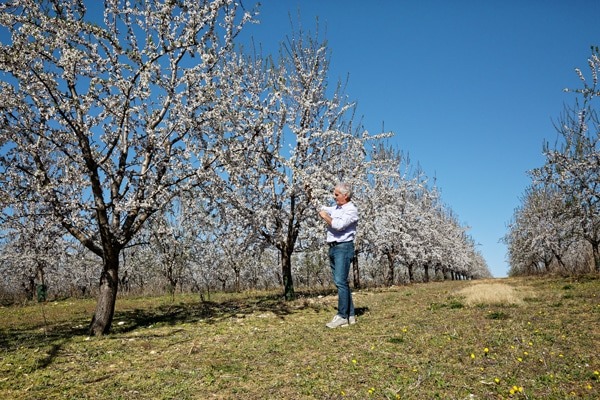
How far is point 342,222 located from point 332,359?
2.93 meters

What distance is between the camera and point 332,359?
5.23 metres

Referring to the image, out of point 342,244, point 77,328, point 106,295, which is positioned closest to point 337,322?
point 342,244

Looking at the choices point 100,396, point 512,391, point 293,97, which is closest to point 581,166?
point 293,97

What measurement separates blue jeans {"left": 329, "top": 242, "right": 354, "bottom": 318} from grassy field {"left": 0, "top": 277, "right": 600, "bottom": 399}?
408 millimetres

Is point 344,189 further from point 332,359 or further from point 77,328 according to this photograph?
point 77,328

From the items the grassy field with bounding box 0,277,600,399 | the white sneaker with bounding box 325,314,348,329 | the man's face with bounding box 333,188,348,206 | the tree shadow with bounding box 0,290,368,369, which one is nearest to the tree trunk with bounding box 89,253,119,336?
the tree shadow with bounding box 0,290,368,369

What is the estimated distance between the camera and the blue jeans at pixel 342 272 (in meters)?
7.56

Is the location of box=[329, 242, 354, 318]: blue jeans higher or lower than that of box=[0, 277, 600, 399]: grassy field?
higher

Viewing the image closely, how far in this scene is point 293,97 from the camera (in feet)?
50.8

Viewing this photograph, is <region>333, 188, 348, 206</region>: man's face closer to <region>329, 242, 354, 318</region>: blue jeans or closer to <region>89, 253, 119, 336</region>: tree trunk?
<region>329, 242, 354, 318</region>: blue jeans

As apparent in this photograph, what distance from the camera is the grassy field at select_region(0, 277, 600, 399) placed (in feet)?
13.6

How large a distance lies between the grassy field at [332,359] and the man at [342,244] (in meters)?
0.35

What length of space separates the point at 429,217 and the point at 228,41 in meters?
32.2

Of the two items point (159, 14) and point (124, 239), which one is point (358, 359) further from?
point (159, 14)
